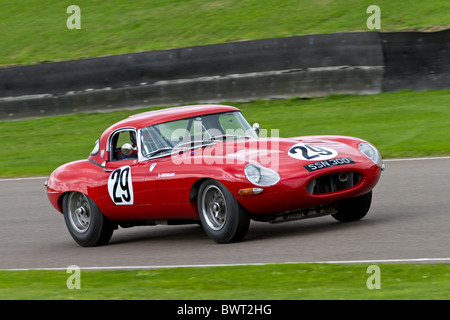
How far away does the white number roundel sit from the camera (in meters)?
7.75

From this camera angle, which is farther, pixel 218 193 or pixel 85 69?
pixel 85 69

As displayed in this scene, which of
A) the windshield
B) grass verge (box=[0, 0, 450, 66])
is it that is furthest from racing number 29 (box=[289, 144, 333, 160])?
grass verge (box=[0, 0, 450, 66])

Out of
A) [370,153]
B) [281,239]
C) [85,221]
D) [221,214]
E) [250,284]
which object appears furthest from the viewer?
[85,221]

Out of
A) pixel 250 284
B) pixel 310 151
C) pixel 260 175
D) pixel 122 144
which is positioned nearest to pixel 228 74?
pixel 122 144

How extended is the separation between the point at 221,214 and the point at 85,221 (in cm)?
200

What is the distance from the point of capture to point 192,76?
17.8 m

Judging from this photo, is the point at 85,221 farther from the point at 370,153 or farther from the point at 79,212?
the point at 370,153

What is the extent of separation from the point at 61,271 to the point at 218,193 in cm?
159

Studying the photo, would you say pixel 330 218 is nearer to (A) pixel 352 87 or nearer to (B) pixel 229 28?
(A) pixel 352 87

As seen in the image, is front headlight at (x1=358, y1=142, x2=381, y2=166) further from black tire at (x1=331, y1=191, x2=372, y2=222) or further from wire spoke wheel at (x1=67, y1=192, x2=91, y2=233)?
wire spoke wheel at (x1=67, y1=192, x2=91, y2=233)

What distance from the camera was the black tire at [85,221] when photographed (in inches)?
351

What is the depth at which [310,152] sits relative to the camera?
7.84 meters

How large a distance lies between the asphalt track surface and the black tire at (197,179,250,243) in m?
0.12
